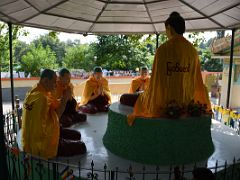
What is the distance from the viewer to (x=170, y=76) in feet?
14.3

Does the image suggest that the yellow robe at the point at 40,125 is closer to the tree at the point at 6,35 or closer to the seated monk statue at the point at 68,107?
the seated monk statue at the point at 68,107

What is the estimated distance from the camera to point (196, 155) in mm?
4492

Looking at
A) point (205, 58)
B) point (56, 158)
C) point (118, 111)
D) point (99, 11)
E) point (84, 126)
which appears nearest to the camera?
point (56, 158)

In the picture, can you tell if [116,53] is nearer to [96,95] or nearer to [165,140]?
[96,95]

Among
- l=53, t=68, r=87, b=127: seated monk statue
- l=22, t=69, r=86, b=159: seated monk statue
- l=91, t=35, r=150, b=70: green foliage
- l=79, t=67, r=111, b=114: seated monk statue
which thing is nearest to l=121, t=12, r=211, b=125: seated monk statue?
l=22, t=69, r=86, b=159: seated monk statue

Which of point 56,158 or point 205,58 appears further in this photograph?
point 205,58

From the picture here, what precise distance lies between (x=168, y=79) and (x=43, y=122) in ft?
6.69

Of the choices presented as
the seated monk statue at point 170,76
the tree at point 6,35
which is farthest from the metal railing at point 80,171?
the tree at point 6,35

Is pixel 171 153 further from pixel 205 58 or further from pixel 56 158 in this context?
pixel 205 58

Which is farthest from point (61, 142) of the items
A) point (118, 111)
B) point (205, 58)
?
point (205, 58)

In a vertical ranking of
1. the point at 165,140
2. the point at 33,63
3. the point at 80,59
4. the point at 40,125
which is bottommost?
the point at 165,140

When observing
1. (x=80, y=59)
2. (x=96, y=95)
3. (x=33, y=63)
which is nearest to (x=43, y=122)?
(x=96, y=95)

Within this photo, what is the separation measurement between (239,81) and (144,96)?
13.1m

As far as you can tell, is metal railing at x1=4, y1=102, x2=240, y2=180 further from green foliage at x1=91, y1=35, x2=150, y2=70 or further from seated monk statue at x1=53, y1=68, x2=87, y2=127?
green foliage at x1=91, y1=35, x2=150, y2=70
